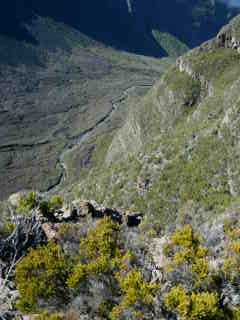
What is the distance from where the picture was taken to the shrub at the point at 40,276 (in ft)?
59.1

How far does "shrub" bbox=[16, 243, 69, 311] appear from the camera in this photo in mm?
18000

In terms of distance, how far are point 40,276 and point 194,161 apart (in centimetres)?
3886

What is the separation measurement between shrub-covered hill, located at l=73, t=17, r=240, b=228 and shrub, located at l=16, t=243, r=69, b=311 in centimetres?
2584

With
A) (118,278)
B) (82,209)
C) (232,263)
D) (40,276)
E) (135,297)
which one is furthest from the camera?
(82,209)

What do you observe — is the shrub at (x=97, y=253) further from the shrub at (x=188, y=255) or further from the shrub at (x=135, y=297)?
the shrub at (x=188, y=255)

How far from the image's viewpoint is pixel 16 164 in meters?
128

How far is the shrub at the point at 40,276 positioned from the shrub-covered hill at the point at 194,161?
25841 millimetres

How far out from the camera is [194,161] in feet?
181

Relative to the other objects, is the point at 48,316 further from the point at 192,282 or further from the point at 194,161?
the point at 194,161

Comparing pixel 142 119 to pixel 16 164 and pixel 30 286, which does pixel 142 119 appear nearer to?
pixel 16 164

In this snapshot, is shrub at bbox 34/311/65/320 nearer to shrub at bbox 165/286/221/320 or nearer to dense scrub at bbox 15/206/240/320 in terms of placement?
dense scrub at bbox 15/206/240/320

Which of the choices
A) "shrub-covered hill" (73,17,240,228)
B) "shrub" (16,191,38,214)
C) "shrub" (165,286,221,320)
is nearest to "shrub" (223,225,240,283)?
"shrub" (165,286,221,320)

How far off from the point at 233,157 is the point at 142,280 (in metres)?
36.7

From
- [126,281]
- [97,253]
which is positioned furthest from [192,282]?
[97,253]
